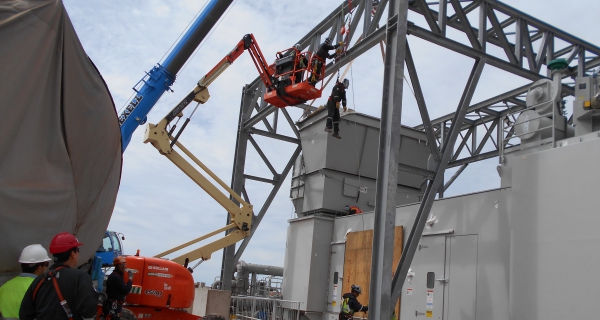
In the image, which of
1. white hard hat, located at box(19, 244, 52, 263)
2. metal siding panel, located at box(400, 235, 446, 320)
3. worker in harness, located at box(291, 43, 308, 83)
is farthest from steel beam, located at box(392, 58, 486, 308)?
white hard hat, located at box(19, 244, 52, 263)

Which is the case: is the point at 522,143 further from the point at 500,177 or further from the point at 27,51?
the point at 27,51

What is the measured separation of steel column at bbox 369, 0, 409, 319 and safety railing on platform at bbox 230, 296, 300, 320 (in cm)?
671

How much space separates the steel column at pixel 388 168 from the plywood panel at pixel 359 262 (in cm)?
332

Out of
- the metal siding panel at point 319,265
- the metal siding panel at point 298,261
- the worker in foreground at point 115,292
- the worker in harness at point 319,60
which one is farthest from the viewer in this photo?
the metal siding panel at point 298,261

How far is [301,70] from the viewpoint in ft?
41.8

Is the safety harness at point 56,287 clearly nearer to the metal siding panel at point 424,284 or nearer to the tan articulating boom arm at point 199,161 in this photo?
the metal siding panel at point 424,284

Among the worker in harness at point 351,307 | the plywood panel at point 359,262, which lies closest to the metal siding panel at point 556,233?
the worker in harness at point 351,307

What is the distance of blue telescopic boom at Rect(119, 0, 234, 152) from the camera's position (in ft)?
42.5

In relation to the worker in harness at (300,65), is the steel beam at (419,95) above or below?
below

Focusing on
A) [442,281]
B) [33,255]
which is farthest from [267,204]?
[33,255]

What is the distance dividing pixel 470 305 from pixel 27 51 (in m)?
8.46

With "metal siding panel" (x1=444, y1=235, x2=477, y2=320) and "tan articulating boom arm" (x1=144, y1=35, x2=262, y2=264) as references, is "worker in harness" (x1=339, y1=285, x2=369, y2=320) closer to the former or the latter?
"metal siding panel" (x1=444, y1=235, x2=477, y2=320)

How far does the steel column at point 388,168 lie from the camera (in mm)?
9023

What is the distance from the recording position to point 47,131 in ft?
19.0
